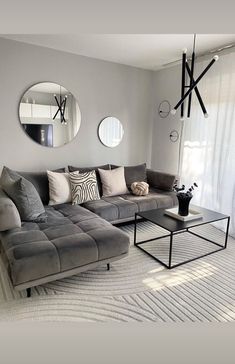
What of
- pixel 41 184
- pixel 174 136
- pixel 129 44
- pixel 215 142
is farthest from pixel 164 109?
pixel 41 184

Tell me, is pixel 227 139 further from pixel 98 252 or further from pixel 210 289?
pixel 98 252

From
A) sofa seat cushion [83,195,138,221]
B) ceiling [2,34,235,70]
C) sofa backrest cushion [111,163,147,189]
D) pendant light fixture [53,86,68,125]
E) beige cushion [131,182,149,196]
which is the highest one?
ceiling [2,34,235,70]

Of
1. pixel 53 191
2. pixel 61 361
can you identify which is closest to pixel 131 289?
pixel 53 191

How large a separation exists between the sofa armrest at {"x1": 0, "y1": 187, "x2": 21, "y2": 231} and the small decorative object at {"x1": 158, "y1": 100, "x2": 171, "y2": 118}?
10.5 feet

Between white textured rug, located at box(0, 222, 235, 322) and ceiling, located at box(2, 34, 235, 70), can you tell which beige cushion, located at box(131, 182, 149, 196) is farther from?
ceiling, located at box(2, 34, 235, 70)

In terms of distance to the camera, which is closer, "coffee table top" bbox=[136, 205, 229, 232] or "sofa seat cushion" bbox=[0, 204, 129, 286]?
"sofa seat cushion" bbox=[0, 204, 129, 286]

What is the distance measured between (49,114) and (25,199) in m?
1.61

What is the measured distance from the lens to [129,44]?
3217 mm

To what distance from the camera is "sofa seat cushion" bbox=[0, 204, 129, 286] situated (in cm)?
184

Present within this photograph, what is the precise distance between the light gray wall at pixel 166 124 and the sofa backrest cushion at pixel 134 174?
0.63 metres

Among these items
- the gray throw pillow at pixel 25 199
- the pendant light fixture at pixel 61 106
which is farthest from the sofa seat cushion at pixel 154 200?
the pendant light fixture at pixel 61 106

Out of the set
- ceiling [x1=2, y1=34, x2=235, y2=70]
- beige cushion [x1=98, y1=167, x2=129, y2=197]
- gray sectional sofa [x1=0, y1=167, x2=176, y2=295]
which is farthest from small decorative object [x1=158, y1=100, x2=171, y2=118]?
gray sectional sofa [x1=0, y1=167, x2=176, y2=295]

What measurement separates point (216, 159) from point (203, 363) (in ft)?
11.2

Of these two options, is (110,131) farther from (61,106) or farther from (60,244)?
(60,244)
